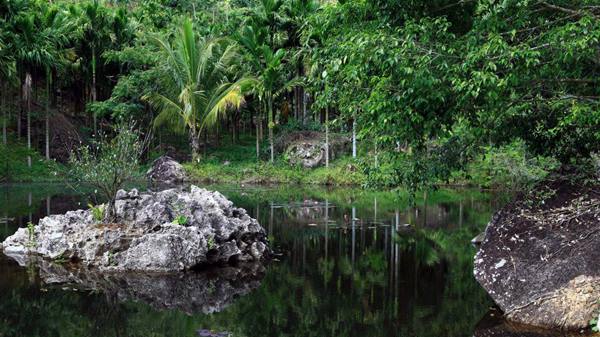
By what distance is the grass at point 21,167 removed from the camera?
102 feet

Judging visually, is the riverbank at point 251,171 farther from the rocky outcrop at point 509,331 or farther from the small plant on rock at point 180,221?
the rocky outcrop at point 509,331

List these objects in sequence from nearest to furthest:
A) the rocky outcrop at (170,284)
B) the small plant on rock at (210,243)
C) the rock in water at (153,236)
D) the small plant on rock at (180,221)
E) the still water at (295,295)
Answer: the still water at (295,295)
the rocky outcrop at (170,284)
the rock in water at (153,236)
the small plant on rock at (210,243)
the small plant on rock at (180,221)

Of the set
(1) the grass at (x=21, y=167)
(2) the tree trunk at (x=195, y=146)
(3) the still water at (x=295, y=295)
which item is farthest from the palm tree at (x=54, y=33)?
(3) the still water at (x=295, y=295)

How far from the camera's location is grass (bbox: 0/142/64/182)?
102 feet

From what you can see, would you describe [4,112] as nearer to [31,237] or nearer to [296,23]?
[296,23]

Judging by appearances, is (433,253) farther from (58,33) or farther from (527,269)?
(58,33)

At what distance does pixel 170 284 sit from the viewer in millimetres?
10188

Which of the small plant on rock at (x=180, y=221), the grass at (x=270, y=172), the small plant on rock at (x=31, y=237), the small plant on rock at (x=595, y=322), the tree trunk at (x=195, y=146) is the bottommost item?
the small plant on rock at (x=595, y=322)

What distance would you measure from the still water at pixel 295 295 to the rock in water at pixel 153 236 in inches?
22.9

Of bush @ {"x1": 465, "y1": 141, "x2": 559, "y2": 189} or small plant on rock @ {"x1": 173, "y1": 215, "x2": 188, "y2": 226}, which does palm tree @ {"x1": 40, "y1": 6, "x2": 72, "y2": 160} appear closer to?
bush @ {"x1": 465, "y1": 141, "x2": 559, "y2": 189}

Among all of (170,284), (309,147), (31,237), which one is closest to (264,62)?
(309,147)

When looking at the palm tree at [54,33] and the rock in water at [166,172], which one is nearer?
the rock in water at [166,172]

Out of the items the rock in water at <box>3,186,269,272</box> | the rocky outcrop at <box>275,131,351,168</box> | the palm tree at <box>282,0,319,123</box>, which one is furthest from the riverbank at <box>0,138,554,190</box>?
the rock in water at <box>3,186,269,272</box>

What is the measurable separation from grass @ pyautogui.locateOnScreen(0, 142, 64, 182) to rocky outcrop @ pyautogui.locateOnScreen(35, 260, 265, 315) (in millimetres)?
21470
